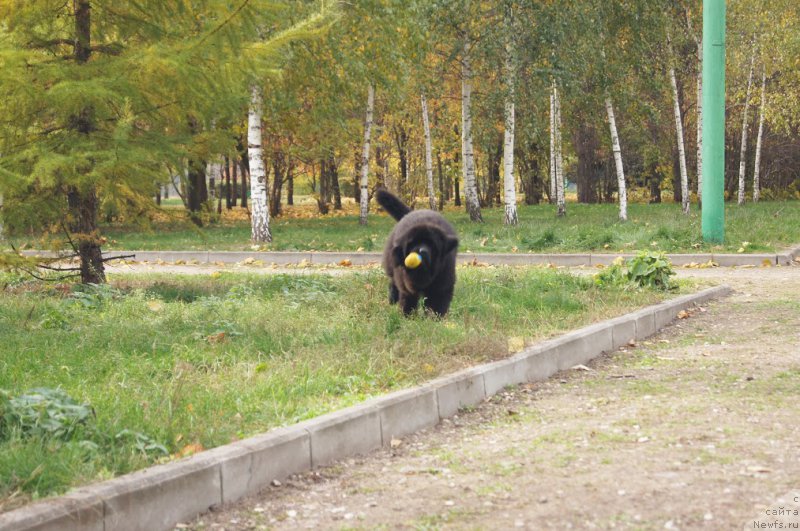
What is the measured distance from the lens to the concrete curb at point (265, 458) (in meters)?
3.71

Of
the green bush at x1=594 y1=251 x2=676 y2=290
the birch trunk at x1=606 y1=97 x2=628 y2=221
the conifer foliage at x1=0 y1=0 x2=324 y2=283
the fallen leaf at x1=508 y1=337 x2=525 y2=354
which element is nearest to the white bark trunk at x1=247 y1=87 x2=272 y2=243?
the birch trunk at x1=606 y1=97 x2=628 y2=221

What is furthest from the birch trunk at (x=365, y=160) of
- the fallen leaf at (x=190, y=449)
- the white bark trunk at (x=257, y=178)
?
the fallen leaf at (x=190, y=449)

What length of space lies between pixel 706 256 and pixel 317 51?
31.8ft

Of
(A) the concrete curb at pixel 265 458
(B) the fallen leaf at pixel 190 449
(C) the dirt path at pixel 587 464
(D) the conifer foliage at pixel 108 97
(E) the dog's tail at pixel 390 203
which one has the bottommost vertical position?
(C) the dirt path at pixel 587 464

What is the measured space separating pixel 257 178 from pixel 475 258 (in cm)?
681

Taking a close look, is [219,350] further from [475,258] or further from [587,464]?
[475,258]

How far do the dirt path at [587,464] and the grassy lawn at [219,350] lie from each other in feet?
1.79

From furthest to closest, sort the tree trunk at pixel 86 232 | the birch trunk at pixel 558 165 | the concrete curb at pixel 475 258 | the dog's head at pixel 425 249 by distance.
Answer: the birch trunk at pixel 558 165, the concrete curb at pixel 475 258, the tree trunk at pixel 86 232, the dog's head at pixel 425 249

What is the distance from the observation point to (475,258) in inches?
647

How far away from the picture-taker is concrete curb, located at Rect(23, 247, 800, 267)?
16.1 meters

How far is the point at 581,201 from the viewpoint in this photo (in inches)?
1854

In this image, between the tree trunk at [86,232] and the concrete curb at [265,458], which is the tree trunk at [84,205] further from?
the concrete curb at [265,458]

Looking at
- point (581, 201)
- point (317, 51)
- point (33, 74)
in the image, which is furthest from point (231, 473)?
point (581, 201)

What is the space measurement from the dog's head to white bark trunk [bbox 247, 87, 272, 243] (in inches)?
507
